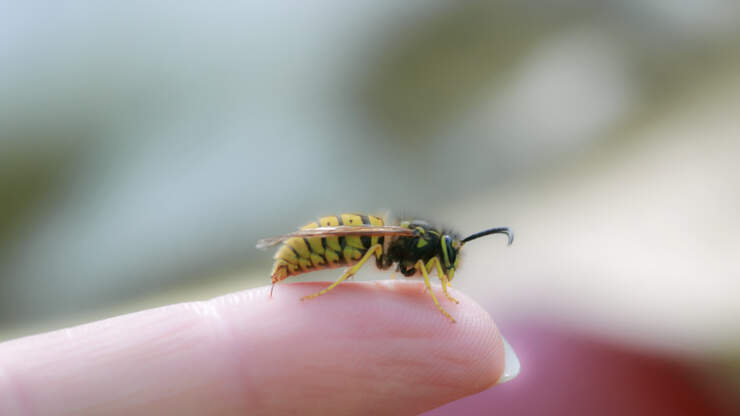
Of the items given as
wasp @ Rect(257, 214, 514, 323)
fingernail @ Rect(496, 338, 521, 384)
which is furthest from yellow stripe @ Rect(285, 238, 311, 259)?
fingernail @ Rect(496, 338, 521, 384)

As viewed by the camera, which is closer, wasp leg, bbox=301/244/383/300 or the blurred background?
wasp leg, bbox=301/244/383/300

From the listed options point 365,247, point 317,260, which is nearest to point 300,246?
point 317,260

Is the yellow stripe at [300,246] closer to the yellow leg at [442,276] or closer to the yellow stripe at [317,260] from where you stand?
the yellow stripe at [317,260]

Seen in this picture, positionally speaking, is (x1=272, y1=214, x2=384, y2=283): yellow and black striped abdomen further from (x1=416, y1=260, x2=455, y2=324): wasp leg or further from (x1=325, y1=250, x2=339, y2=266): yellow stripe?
(x1=416, y1=260, x2=455, y2=324): wasp leg

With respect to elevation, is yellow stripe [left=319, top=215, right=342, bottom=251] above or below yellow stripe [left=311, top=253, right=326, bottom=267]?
above

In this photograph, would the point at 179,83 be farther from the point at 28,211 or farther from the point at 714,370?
the point at 714,370

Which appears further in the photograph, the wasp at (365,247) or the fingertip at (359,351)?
the wasp at (365,247)

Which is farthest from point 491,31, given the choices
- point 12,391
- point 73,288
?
point 12,391

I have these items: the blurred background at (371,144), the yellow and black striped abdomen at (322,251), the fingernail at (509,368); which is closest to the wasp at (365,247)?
the yellow and black striped abdomen at (322,251)
